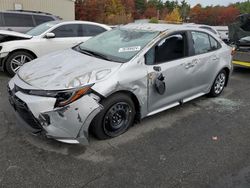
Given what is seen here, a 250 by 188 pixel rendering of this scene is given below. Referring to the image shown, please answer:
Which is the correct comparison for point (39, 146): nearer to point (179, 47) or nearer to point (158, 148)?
point (158, 148)

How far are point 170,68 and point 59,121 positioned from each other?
1886 millimetres

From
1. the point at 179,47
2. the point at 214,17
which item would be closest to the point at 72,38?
the point at 179,47

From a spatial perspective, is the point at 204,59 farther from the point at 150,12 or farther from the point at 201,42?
the point at 150,12

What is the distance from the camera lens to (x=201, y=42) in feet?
15.4

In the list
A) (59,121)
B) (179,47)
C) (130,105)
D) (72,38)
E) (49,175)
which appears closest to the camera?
(49,175)

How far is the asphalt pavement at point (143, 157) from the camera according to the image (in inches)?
107

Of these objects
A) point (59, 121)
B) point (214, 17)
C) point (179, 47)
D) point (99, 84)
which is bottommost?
point (59, 121)

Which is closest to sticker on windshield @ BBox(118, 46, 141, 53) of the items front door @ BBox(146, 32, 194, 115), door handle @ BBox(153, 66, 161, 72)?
front door @ BBox(146, 32, 194, 115)

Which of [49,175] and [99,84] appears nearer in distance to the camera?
[49,175]

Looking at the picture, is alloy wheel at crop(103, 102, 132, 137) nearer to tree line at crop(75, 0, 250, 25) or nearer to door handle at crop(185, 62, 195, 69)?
door handle at crop(185, 62, 195, 69)

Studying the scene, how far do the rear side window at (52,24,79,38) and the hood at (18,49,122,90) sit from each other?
9.99 ft

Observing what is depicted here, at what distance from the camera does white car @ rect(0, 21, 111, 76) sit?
593 centimetres

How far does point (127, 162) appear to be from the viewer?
304 cm

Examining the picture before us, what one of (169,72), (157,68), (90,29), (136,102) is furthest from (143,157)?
(90,29)
